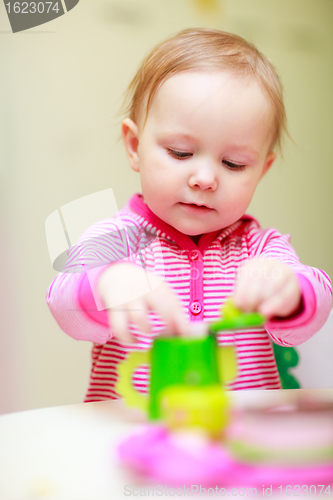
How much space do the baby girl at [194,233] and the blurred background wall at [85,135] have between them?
0.03m

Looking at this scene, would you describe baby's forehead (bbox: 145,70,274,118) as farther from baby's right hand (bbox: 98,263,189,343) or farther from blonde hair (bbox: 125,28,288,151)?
baby's right hand (bbox: 98,263,189,343)

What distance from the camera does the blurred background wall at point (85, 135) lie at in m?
0.41

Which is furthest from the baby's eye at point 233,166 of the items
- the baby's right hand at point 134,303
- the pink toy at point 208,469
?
the pink toy at point 208,469

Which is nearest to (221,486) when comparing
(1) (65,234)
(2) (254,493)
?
(2) (254,493)

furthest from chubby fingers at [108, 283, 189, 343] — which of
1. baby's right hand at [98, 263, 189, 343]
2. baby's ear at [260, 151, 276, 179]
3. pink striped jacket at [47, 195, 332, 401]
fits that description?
baby's ear at [260, 151, 276, 179]

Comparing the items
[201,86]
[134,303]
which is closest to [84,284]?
[134,303]

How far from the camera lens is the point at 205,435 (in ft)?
0.62

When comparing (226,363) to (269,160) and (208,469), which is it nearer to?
(208,469)

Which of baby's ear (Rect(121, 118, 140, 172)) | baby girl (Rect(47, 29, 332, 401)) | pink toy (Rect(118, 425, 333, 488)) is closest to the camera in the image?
pink toy (Rect(118, 425, 333, 488))

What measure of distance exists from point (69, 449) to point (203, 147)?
0.22 meters

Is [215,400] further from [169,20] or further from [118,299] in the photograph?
[169,20]

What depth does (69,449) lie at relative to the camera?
0.23 m

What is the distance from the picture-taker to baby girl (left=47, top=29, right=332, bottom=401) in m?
0.31

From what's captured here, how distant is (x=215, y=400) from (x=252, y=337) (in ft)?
0.88
